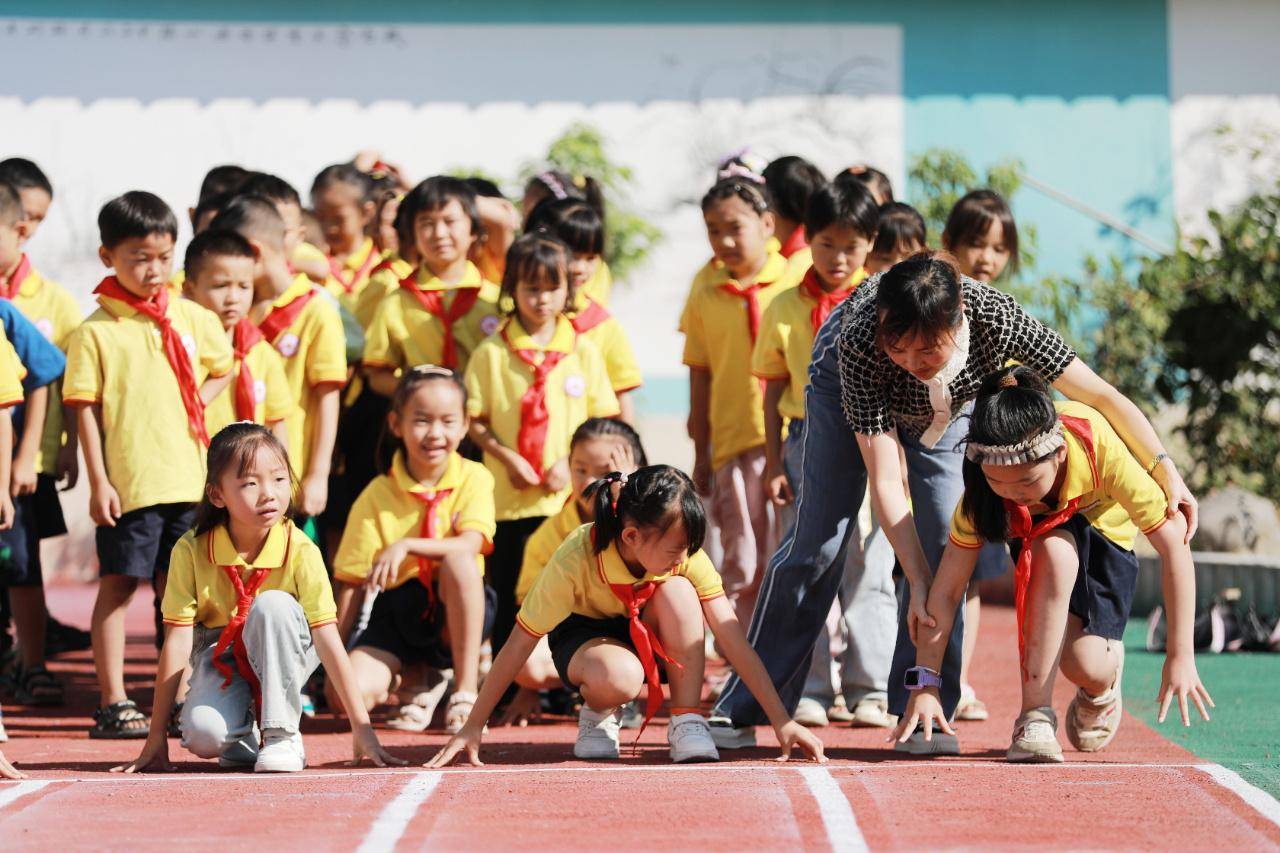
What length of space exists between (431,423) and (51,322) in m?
1.63

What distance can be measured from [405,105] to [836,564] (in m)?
9.35

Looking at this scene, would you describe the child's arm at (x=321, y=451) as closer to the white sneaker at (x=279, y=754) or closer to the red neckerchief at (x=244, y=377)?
the red neckerchief at (x=244, y=377)

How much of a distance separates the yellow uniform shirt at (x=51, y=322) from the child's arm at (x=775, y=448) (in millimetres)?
2503

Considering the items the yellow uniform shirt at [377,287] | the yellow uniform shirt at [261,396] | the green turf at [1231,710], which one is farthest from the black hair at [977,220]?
the yellow uniform shirt at [261,396]

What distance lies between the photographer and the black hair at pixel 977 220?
262 inches

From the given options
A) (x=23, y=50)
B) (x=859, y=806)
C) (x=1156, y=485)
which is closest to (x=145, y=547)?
(x=859, y=806)

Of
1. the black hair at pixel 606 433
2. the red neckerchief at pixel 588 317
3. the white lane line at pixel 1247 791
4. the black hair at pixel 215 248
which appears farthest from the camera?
the red neckerchief at pixel 588 317

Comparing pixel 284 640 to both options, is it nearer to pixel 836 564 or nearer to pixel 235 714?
pixel 235 714

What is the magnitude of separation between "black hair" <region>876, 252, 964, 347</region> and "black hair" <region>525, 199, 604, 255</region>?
2.72 metres

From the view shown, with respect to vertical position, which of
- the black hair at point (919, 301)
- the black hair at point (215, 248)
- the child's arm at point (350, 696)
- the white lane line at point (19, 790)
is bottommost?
the white lane line at point (19, 790)

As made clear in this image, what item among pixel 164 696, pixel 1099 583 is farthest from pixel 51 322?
pixel 1099 583

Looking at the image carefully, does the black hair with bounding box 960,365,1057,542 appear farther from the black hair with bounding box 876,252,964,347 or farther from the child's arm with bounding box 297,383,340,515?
the child's arm with bounding box 297,383,340,515

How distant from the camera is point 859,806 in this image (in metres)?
4.36

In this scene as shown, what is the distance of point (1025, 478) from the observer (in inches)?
194
